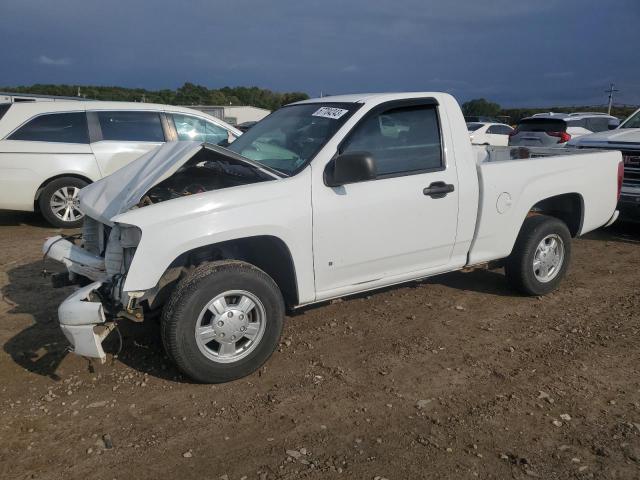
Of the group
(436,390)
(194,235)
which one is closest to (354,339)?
(436,390)

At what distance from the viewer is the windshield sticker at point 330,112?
163 inches

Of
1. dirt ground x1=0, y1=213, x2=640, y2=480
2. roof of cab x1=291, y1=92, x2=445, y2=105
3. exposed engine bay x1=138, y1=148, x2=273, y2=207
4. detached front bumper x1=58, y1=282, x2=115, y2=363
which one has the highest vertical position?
roof of cab x1=291, y1=92, x2=445, y2=105

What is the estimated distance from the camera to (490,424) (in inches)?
125

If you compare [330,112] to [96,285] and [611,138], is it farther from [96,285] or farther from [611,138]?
[611,138]

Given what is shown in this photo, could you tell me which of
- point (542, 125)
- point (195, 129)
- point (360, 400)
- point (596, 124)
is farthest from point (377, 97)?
point (596, 124)

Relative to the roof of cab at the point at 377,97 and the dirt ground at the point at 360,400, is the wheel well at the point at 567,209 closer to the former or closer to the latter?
the dirt ground at the point at 360,400

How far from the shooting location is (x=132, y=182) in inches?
151

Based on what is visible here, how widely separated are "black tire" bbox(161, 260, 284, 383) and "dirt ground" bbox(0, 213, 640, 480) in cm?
15

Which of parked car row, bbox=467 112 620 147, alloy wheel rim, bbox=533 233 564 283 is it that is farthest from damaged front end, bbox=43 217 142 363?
parked car row, bbox=467 112 620 147

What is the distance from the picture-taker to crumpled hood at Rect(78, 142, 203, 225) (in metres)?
3.63

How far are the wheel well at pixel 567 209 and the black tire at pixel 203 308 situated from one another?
2954 mm

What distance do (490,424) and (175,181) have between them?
2680mm

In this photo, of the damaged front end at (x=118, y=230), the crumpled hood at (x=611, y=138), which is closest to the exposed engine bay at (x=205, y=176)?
the damaged front end at (x=118, y=230)

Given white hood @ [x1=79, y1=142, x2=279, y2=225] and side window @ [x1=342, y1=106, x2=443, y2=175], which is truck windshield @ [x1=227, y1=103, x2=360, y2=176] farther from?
white hood @ [x1=79, y1=142, x2=279, y2=225]
